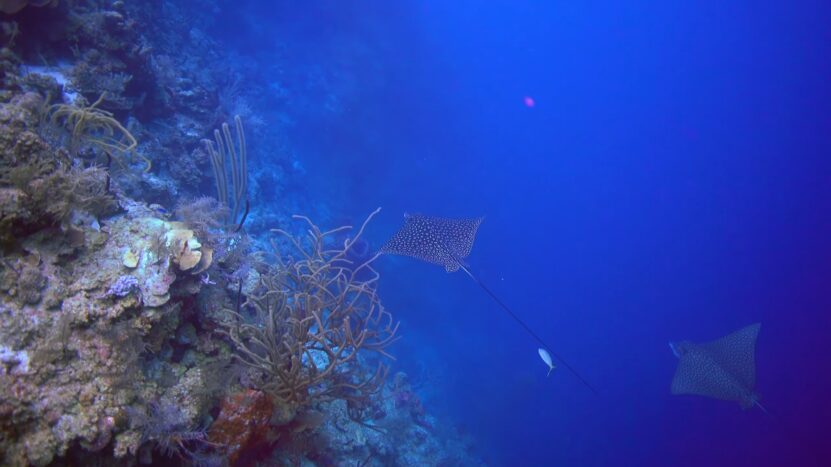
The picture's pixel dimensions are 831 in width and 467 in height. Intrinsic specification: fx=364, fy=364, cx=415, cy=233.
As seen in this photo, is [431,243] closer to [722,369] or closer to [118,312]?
[118,312]

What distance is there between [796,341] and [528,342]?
103 feet

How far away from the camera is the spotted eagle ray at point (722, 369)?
10.6m

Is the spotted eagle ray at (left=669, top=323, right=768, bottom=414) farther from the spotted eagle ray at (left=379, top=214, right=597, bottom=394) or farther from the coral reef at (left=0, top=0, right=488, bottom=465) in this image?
the coral reef at (left=0, top=0, right=488, bottom=465)

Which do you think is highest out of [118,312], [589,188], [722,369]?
[589,188]

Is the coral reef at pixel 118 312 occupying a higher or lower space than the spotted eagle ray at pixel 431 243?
lower

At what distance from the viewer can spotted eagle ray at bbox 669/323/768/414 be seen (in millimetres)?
10602

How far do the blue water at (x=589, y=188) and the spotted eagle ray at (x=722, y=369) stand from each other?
31.7ft

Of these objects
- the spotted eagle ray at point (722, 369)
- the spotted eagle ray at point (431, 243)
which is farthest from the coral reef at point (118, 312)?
the spotted eagle ray at point (722, 369)

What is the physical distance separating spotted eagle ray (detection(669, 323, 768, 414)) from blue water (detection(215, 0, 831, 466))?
967cm

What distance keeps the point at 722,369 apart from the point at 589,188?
133 feet

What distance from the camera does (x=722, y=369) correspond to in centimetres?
1065

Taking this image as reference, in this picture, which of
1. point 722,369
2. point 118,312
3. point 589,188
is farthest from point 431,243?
point 589,188

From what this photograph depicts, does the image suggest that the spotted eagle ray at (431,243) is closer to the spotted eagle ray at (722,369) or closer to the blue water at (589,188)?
the spotted eagle ray at (722,369)

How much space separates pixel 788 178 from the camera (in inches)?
1865
